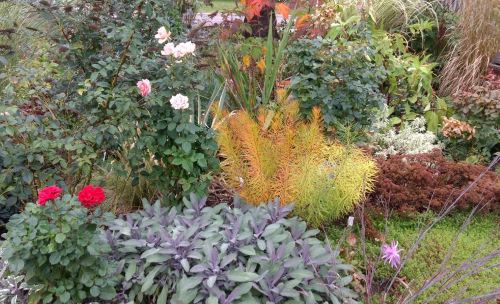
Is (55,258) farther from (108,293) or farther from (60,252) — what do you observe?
(108,293)

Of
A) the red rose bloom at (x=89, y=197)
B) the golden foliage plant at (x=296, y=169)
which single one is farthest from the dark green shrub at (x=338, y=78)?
the red rose bloom at (x=89, y=197)

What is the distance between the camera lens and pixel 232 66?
184 inches

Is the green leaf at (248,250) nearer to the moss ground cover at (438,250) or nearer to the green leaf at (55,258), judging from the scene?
the moss ground cover at (438,250)

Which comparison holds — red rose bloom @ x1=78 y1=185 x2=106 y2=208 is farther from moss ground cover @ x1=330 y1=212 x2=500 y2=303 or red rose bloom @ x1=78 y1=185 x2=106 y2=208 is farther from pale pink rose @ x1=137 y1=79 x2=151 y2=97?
moss ground cover @ x1=330 y1=212 x2=500 y2=303

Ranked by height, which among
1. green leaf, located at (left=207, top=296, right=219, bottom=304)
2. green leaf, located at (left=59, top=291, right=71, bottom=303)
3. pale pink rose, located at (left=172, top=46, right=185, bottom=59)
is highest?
pale pink rose, located at (left=172, top=46, right=185, bottom=59)

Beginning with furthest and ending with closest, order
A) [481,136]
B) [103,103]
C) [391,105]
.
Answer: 1. [391,105]
2. [481,136]
3. [103,103]

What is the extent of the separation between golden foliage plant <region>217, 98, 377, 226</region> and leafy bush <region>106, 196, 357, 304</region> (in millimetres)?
425

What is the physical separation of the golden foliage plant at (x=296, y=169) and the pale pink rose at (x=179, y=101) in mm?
690

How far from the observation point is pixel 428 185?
3.75 meters

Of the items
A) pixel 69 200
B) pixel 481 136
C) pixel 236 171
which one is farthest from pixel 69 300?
pixel 481 136

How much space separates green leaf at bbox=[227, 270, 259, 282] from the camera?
92.9 inches

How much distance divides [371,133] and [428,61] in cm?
194

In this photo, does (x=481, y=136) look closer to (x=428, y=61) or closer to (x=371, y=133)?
(x=371, y=133)

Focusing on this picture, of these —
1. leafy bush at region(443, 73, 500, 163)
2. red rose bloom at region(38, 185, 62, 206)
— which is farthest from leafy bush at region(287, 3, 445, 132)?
red rose bloom at region(38, 185, 62, 206)
